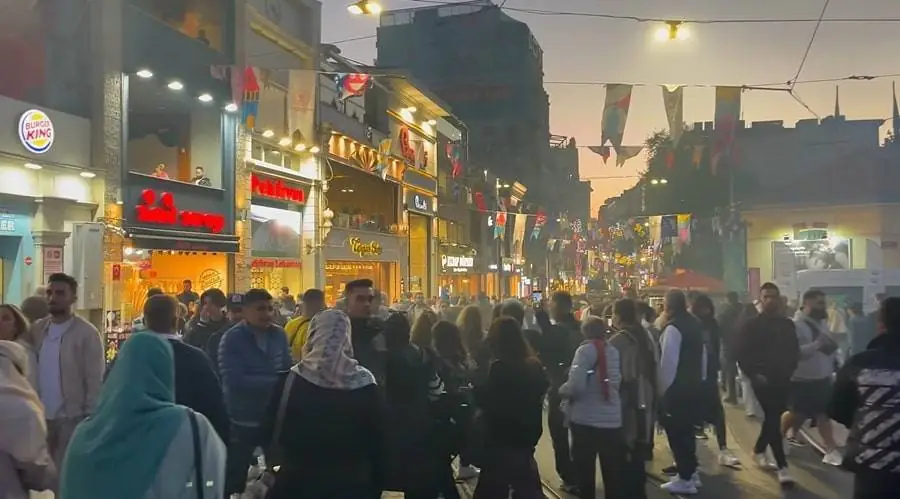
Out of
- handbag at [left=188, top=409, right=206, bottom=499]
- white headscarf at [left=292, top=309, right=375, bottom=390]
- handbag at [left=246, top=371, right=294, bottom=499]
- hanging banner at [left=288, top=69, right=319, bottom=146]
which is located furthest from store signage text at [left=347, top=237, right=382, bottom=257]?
handbag at [left=188, top=409, right=206, bottom=499]

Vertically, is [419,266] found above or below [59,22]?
below

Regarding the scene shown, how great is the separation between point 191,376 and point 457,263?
4018 centimetres

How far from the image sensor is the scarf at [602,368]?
6812 millimetres

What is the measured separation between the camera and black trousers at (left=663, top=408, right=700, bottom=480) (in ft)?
28.1

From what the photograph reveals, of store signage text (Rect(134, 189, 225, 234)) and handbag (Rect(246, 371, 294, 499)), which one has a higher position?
store signage text (Rect(134, 189, 225, 234))

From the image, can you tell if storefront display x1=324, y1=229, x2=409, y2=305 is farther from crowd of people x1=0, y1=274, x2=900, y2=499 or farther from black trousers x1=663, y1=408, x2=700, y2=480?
black trousers x1=663, y1=408, x2=700, y2=480

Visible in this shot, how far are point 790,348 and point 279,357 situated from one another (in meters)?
5.38

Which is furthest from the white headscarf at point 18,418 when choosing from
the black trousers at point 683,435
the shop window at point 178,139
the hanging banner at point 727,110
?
the shop window at point 178,139

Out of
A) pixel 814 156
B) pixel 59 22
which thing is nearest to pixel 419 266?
pixel 814 156

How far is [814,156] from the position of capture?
4353 centimetres

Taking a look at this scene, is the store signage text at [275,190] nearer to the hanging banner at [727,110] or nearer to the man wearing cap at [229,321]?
the hanging banner at [727,110]

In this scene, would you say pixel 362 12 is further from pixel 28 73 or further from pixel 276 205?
pixel 276 205

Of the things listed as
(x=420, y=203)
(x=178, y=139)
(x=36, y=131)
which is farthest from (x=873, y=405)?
(x=420, y=203)

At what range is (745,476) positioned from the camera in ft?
31.0
